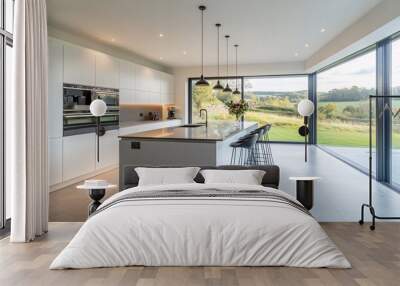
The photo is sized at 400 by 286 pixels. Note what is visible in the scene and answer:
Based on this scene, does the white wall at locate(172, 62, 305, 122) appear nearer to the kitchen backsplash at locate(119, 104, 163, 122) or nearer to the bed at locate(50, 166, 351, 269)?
the kitchen backsplash at locate(119, 104, 163, 122)

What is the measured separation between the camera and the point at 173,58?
1195 cm

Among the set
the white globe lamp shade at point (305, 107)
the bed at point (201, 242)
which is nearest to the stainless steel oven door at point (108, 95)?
the white globe lamp shade at point (305, 107)

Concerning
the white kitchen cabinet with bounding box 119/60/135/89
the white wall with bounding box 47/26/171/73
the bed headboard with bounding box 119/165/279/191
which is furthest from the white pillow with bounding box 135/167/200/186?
the white kitchen cabinet with bounding box 119/60/135/89

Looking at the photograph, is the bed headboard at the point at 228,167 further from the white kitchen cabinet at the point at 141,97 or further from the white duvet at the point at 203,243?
the white kitchen cabinet at the point at 141,97

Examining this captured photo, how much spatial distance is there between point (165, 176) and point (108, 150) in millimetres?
4454

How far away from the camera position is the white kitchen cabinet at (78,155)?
7.10 meters

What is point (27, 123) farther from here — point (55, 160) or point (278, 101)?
point (278, 101)

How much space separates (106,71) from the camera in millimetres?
8617

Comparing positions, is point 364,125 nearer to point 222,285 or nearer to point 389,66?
point 389,66

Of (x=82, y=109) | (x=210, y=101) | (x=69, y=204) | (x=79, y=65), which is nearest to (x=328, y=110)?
(x=210, y=101)

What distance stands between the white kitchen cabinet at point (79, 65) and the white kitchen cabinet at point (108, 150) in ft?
3.93

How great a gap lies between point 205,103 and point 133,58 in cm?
400

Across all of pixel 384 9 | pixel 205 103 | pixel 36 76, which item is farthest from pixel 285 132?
pixel 36 76

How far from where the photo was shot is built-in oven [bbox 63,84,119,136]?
281 inches
